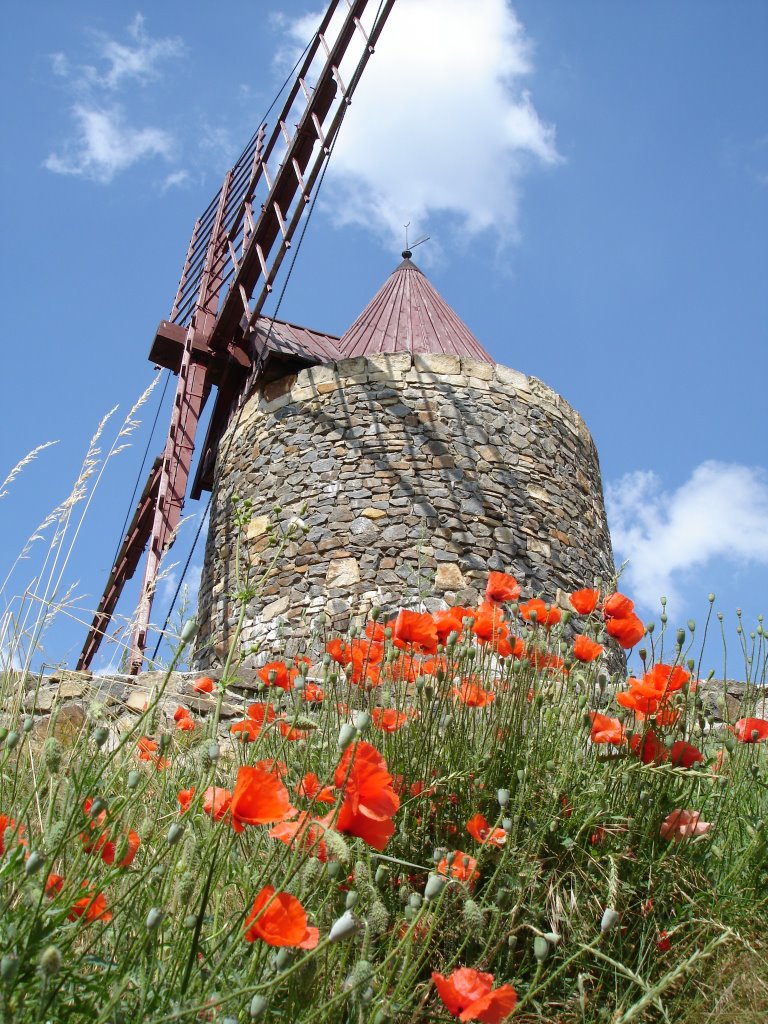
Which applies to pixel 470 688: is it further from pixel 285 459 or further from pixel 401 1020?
pixel 285 459

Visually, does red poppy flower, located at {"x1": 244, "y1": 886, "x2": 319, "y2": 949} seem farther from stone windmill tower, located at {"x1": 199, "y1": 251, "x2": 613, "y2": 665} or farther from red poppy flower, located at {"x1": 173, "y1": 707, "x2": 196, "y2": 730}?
stone windmill tower, located at {"x1": 199, "y1": 251, "x2": 613, "y2": 665}

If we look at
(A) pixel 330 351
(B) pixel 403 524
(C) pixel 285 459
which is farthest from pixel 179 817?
(A) pixel 330 351

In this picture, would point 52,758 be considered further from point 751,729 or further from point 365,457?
point 365,457

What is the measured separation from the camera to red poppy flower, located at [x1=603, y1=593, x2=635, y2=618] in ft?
6.98

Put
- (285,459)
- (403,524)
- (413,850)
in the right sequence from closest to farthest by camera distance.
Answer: (413,850) → (403,524) → (285,459)

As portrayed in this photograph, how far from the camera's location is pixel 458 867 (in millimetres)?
1633

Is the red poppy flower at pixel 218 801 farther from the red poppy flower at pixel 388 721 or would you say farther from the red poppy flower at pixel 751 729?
the red poppy flower at pixel 751 729

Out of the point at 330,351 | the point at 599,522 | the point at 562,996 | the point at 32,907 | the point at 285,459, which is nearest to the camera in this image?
the point at 32,907

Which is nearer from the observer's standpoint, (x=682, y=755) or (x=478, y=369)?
(x=682, y=755)

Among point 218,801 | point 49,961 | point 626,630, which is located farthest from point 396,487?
point 49,961

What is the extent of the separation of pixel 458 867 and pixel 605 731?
502 millimetres

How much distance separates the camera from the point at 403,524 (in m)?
6.54

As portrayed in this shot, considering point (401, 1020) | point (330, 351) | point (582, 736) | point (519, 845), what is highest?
point (330, 351)

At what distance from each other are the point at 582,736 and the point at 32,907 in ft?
4.02
